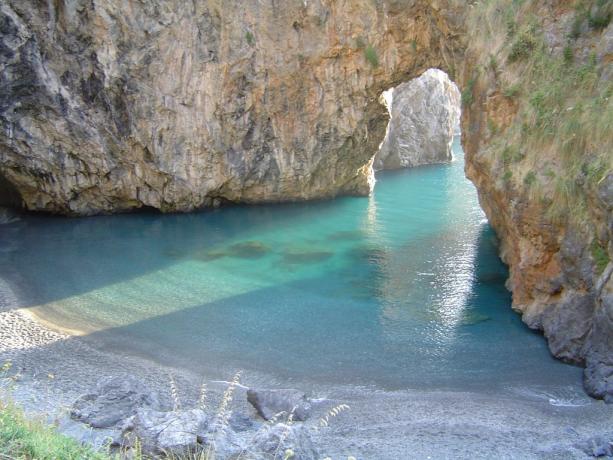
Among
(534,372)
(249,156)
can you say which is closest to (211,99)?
(249,156)

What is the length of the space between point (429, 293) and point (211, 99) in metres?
14.6

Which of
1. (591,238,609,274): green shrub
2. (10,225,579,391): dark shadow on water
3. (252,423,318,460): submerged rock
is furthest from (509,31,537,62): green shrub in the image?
(252,423,318,460): submerged rock

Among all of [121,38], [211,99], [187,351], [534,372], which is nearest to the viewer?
[534,372]

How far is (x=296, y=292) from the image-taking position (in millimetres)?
19078

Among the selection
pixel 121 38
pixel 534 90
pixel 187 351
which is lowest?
pixel 187 351

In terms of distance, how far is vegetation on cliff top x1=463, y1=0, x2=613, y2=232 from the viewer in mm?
13617

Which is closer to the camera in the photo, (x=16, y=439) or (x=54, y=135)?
(x=16, y=439)

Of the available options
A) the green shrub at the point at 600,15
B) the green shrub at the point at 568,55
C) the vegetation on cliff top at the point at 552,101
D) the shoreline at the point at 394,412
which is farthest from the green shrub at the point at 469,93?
the shoreline at the point at 394,412

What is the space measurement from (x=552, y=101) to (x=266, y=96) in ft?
51.2

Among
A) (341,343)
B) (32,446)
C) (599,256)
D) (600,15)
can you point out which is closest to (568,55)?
(600,15)

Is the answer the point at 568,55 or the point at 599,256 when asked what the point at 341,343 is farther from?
the point at 568,55

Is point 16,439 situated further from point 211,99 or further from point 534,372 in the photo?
point 211,99

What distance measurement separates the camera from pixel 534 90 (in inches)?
622

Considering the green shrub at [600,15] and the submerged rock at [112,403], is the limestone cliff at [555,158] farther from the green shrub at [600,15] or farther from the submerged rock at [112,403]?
the submerged rock at [112,403]
